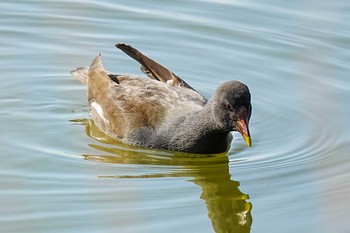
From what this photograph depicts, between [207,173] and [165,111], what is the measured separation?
2.58ft

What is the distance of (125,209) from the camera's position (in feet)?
25.3

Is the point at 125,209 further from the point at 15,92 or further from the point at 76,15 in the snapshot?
the point at 76,15

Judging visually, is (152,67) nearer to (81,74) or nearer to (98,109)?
(98,109)

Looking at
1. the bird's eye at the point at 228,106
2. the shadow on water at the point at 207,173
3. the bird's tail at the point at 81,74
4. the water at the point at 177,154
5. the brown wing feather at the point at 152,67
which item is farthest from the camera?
the bird's tail at the point at 81,74

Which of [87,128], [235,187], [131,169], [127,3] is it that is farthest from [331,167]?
[127,3]

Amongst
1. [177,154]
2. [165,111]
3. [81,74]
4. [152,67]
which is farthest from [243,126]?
[81,74]

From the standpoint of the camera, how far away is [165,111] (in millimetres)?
9320

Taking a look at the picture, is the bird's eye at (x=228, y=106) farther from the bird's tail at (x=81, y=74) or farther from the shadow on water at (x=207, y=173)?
the bird's tail at (x=81, y=74)

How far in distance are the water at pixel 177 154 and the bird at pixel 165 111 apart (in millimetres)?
125

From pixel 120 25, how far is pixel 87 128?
2.24m

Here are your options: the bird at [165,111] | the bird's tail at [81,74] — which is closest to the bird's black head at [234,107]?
the bird at [165,111]

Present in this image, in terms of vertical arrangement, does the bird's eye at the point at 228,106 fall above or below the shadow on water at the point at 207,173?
above

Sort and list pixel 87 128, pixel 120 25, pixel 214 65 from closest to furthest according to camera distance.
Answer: pixel 87 128 → pixel 214 65 → pixel 120 25

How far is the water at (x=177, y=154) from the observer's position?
778 cm
